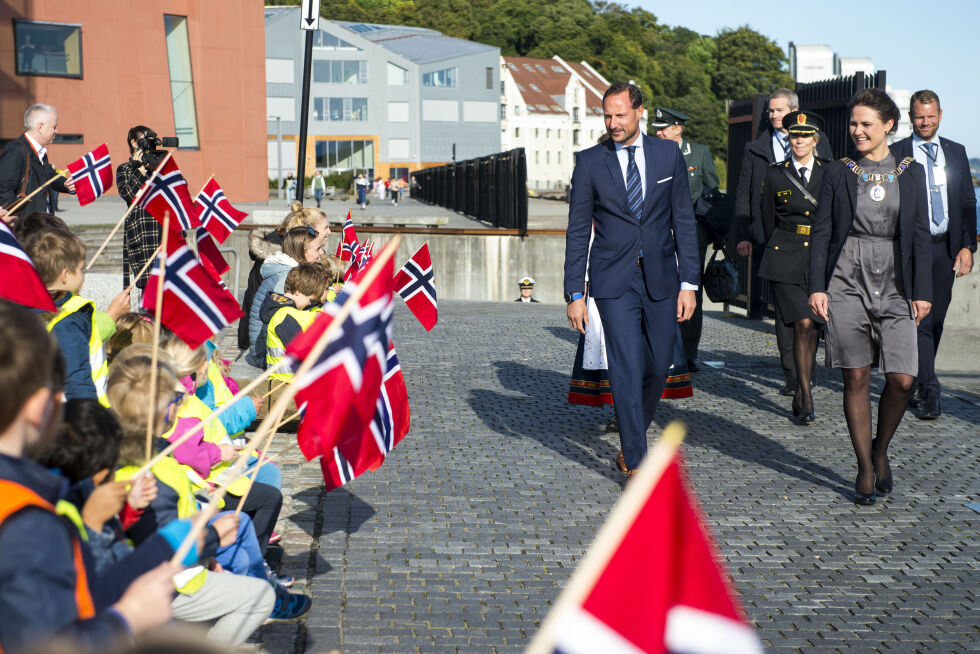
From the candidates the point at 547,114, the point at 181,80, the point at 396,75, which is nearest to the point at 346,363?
the point at 181,80

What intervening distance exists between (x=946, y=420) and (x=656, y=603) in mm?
7479

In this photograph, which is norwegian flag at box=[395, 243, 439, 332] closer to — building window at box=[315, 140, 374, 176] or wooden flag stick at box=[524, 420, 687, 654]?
wooden flag stick at box=[524, 420, 687, 654]

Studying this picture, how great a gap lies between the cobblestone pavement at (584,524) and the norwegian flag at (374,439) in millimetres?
584

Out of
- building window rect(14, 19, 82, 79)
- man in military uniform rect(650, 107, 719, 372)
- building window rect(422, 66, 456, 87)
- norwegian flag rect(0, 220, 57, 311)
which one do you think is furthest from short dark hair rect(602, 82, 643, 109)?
building window rect(422, 66, 456, 87)

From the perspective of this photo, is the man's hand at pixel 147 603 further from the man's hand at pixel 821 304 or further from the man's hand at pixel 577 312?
the man's hand at pixel 821 304

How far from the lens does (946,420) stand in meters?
8.64

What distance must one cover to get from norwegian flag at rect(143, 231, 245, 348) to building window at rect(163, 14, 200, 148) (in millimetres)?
34293

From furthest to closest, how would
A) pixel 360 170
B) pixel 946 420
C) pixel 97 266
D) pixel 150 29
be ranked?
pixel 360 170
pixel 150 29
pixel 97 266
pixel 946 420

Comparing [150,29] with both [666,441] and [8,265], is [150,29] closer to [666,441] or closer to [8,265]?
[8,265]

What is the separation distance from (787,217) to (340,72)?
8635 cm

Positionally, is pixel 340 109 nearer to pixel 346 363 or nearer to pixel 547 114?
pixel 547 114

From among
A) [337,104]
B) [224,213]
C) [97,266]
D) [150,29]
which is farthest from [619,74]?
[224,213]

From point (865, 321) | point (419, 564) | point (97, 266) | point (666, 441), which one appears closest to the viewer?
point (666, 441)

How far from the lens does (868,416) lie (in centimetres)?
646
